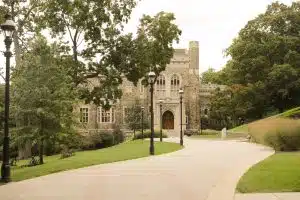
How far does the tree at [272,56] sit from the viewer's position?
180 feet

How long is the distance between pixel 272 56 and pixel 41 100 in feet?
136

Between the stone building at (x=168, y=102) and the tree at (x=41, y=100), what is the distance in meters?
42.3

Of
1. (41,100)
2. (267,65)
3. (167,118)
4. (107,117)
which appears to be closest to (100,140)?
(107,117)

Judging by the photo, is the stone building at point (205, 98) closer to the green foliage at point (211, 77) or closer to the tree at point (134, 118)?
the green foliage at point (211, 77)

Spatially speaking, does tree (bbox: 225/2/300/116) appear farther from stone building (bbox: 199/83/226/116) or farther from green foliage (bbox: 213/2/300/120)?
stone building (bbox: 199/83/226/116)

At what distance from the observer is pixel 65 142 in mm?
24938

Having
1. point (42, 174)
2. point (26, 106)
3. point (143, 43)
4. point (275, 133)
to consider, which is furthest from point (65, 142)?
point (143, 43)

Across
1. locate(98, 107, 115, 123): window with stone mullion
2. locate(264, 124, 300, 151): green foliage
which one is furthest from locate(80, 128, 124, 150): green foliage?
locate(264, 124, 300, 151): green foliage

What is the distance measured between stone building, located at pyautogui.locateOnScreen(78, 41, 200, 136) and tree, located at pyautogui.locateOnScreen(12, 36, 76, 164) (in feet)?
139

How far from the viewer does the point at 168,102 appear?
66.7m

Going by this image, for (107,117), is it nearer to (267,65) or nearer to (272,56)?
(267,65)

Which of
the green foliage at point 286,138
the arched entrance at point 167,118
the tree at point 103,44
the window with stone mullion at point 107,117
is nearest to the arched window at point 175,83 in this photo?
the arched entrance at point 167,118

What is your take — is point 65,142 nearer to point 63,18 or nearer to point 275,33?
point 63,18

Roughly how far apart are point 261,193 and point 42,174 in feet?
25.9
